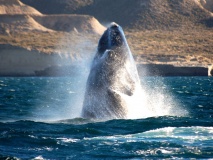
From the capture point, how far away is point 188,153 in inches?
660

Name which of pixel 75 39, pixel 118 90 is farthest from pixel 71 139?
pixel 75 39

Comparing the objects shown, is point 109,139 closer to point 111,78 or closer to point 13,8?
point 111,78

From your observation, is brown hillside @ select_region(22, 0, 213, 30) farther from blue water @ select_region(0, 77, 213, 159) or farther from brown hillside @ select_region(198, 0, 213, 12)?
blue water @ select_region(0, 77, 213, 159)

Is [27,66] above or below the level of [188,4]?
below

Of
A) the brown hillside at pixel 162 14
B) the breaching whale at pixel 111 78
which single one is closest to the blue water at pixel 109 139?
the breaching whale at pixel 111 78

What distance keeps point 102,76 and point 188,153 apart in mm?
5679

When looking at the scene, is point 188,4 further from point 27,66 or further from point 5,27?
point 27,66

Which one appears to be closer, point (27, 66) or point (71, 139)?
point (71, 139)

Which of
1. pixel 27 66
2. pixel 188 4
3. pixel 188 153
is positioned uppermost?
pixel 188 4

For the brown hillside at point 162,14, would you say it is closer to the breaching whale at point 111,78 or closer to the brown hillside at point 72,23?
the brown hillside at point 72,23

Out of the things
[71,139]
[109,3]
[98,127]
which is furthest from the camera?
[109,3]

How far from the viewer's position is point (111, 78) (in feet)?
71.0

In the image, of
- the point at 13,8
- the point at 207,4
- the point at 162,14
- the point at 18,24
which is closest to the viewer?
the point at 18,24

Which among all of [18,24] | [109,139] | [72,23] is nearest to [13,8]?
[18,24]
